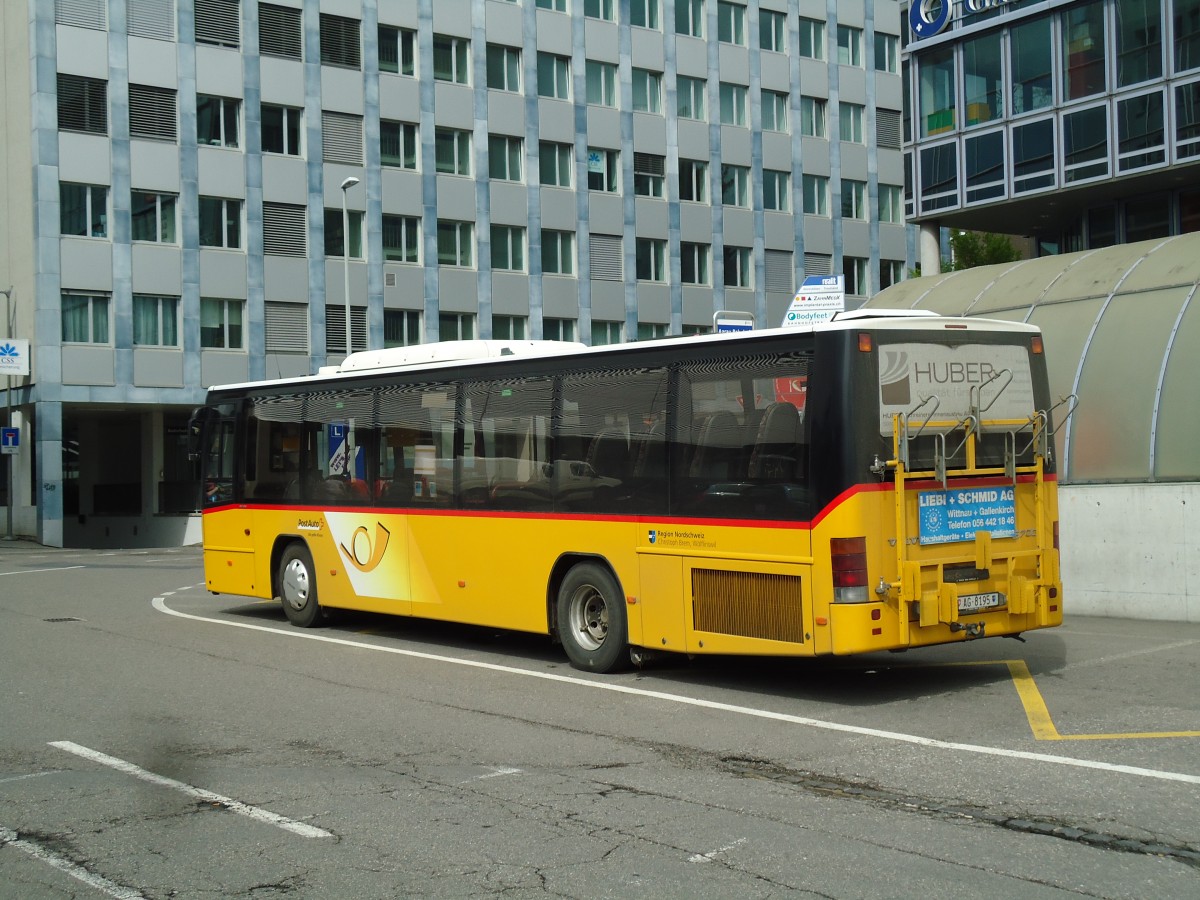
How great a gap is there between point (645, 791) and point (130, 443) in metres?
46.5

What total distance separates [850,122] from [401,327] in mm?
24037

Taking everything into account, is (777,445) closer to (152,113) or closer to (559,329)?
(152,113)

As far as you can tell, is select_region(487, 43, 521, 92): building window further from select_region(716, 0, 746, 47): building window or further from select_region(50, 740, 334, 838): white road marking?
select_region(50, 740, 334, 838): white road marking

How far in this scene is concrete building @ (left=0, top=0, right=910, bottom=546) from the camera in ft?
143

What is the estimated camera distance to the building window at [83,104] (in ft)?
141

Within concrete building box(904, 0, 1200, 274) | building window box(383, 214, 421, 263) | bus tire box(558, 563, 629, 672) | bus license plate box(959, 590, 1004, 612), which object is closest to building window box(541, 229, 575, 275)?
building window box(383, 214, 421, 263)

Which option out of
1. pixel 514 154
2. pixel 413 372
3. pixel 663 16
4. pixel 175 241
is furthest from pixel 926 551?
pixel 663 16

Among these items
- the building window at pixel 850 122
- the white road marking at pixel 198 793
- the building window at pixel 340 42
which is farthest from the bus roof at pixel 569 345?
the building window at pixel 850 122

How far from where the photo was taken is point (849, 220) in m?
61.9

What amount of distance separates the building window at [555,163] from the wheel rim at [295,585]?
38.1m

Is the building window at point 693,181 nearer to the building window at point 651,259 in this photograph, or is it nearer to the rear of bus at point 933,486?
the building window at point 651,259

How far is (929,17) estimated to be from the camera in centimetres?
3319

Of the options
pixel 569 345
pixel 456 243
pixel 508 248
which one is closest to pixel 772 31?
pixel 508 248

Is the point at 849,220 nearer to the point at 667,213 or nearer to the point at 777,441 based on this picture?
the point at 667,213
